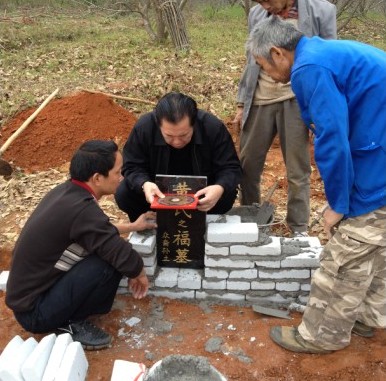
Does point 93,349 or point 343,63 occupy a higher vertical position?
point 343,63

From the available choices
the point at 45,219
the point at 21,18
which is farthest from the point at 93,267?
the point at 21,18

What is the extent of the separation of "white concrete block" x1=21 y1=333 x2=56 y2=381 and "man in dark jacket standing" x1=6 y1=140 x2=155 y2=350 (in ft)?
0.86

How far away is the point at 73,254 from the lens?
2.71 meters

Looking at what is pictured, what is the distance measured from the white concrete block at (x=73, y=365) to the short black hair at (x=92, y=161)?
934 millimetres

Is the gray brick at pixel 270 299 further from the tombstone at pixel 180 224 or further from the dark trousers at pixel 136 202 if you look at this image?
the dark trousers at pixel 136 202

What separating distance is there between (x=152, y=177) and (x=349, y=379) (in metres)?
1.87

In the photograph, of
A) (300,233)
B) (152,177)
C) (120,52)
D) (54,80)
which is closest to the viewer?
(152,177)

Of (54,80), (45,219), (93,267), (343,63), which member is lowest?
(54,80)

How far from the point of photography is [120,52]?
10344 millimetres

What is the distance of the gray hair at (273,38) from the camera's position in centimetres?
223

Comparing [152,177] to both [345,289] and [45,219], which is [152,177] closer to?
[45,219]

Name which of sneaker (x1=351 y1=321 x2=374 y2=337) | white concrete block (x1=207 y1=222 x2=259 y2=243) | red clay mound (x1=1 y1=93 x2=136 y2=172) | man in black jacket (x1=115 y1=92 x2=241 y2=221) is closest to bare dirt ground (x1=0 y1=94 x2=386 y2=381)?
sneaker (x1=351 y1=321 x2=374 y2=337)

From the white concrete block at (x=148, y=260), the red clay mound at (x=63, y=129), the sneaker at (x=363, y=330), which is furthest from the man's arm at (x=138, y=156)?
the red clay mound at (x=63, y=129)

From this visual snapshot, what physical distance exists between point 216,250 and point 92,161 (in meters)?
1.05
